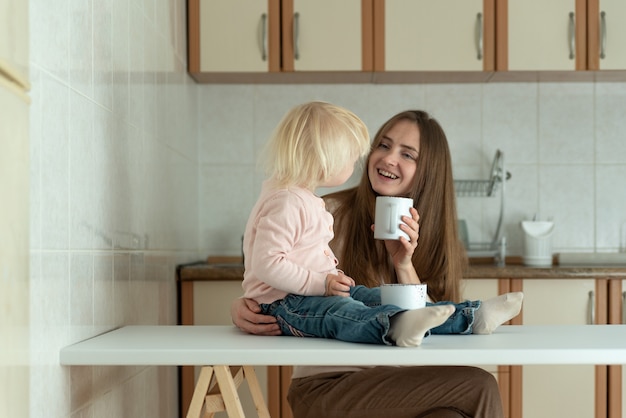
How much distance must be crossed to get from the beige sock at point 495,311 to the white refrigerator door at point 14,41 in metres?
0.97

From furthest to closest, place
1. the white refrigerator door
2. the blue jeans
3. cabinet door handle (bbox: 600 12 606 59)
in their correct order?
1. cabinet door handle (bbox: 600 12 606 59)
2. the blue jeans
3. the white refrigerator door

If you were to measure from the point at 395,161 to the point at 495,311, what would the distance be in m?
0.79

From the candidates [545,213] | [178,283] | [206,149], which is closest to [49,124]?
[178,283]

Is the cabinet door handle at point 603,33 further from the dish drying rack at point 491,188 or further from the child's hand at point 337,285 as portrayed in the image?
the child's hand at point 337,285

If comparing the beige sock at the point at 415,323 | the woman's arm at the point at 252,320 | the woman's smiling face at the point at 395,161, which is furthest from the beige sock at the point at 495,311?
the woman's smiling face at the point at 395,161

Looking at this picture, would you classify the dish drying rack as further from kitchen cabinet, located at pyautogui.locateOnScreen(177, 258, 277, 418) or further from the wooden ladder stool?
the wooden ladder stool

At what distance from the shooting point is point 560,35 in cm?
335

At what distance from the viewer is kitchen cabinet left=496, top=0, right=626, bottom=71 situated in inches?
132

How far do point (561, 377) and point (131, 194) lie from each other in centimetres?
170

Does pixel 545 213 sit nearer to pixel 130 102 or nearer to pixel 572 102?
pixel 572 102

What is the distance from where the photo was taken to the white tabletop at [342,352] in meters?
1.55

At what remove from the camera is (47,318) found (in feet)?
5.09

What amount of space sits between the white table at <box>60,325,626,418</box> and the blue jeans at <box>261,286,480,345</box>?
2 centimetres

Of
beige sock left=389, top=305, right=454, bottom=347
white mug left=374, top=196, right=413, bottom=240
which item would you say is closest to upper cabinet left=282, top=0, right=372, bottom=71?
white mug left=374, top=196, right=413, bottom=240
